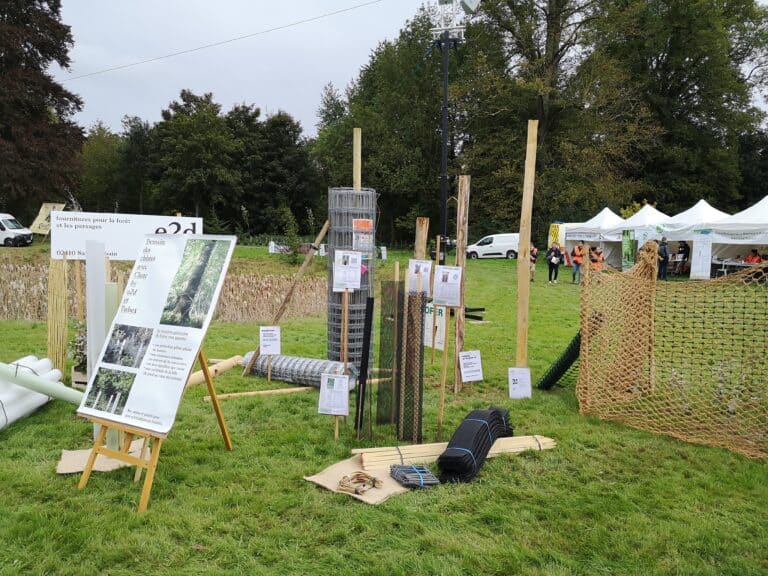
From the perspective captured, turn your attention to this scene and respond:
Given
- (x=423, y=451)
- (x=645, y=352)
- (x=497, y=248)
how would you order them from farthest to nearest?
(x=497, y=248) < (x=645, y=352) < (x=423, y=451)

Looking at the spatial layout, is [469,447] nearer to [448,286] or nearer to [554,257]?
[448,286]

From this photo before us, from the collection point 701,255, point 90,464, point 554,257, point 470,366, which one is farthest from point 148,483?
point 701,255

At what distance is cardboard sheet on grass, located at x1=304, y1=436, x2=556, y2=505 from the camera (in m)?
3.84

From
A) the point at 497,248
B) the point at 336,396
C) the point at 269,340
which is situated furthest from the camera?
the point at 497,248

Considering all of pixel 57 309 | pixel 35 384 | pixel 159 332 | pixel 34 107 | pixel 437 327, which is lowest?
pixel 35 384

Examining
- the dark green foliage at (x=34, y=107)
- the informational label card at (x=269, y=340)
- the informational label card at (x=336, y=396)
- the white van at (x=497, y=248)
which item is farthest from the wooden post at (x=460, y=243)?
the dark green foliage at (x=34, y=107)

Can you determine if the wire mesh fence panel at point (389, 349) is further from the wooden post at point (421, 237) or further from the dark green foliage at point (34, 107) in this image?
the dark green foliage at point (34, 107)

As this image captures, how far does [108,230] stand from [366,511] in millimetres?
4258

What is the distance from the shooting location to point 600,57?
91.8 feet

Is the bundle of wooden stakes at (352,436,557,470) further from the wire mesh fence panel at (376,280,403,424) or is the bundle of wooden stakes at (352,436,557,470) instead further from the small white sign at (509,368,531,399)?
the small white sign at (509,368,531,399)

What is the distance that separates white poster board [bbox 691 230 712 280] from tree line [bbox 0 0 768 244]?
30.6 ft

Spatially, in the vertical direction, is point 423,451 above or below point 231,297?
below

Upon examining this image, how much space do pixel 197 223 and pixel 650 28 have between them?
108 ft

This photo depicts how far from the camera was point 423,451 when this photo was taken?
4.42 m
